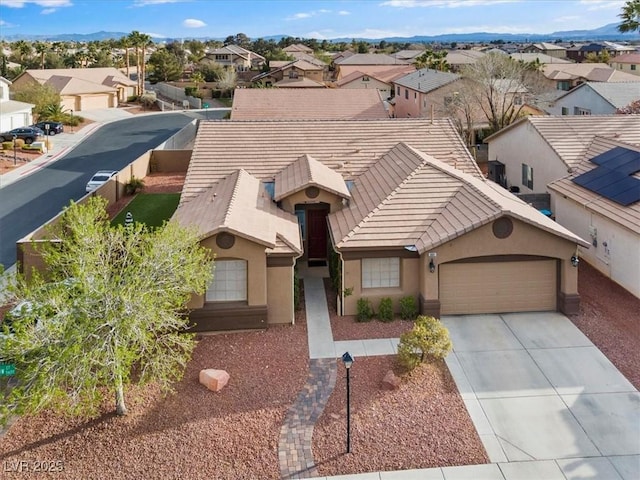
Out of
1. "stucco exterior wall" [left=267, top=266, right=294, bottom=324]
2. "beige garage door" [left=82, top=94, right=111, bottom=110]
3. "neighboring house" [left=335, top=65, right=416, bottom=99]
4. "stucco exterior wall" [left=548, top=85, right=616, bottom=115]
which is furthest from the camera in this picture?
"neighboring house" [left=335, top=65, right=416, bottom=99]

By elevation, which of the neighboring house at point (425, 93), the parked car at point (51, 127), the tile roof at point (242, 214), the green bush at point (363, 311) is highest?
the neighboring house at point (425, 93)

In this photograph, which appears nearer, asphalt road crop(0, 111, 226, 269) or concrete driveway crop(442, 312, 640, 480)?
concrete driveway crop(442, 312, 640, 480)

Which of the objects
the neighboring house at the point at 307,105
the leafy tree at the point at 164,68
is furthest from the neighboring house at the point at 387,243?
the leafy tree at the point at 164,68

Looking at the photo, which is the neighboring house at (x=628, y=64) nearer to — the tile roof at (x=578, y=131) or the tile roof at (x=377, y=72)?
the tile roof at (x=377, y=72)

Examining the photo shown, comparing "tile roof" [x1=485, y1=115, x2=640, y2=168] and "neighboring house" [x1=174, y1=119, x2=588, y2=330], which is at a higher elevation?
"tile roof" [x1=485, y1=115, x2=640, y2=168]

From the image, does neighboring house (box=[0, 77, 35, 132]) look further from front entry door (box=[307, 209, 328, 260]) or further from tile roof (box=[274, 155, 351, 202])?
front entry door (box=[307, 209, 328, 260])

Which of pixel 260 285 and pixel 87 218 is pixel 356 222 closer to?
pixel 260 285

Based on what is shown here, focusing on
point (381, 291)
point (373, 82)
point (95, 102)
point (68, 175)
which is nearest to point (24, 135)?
point (68, 175)

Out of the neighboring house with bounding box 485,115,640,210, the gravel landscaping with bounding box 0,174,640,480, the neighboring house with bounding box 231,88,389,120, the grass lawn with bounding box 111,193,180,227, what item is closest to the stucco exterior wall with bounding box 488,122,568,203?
the neighboring house with bounding box 485,115,640,210
